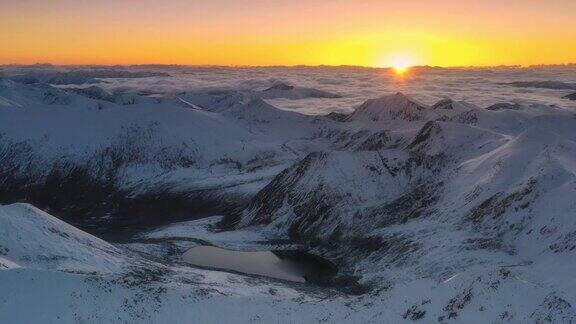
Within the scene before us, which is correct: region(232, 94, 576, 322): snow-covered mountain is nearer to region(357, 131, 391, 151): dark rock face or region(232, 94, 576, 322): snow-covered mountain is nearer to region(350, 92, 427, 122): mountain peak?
region(357, 131, 391, 151): dark rock face

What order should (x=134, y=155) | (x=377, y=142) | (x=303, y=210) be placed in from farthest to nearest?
(x=134, y=155) < (x=377, y=142) < (x=303, y=210)

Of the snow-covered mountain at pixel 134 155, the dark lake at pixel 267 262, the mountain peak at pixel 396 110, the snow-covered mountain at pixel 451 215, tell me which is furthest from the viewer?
the mountain peak at pixel 396 110

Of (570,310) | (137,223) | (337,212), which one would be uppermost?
(570,310)

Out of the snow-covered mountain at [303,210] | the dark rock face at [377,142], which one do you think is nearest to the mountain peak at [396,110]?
the snow-covered mountain at [303,210]

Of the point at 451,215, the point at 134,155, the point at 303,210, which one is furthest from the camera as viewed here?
the point at 134,155

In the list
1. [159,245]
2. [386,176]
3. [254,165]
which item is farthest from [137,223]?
[386,176]

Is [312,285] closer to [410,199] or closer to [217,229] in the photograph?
[410,199]

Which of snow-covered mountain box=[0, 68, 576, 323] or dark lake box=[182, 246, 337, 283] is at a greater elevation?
snow-covered mountain box=[0, 68, 576, 323]

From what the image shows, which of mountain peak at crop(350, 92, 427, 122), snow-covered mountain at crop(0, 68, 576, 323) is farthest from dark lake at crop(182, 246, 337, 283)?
mountain peak at crop(350, 92, 427, 122)

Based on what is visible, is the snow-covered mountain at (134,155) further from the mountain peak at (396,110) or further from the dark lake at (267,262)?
the dark lake at (267,262)

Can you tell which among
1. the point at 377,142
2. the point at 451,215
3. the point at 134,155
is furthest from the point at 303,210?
the point at 134,155

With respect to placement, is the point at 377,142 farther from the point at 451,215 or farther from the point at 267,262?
the point at 267,262
